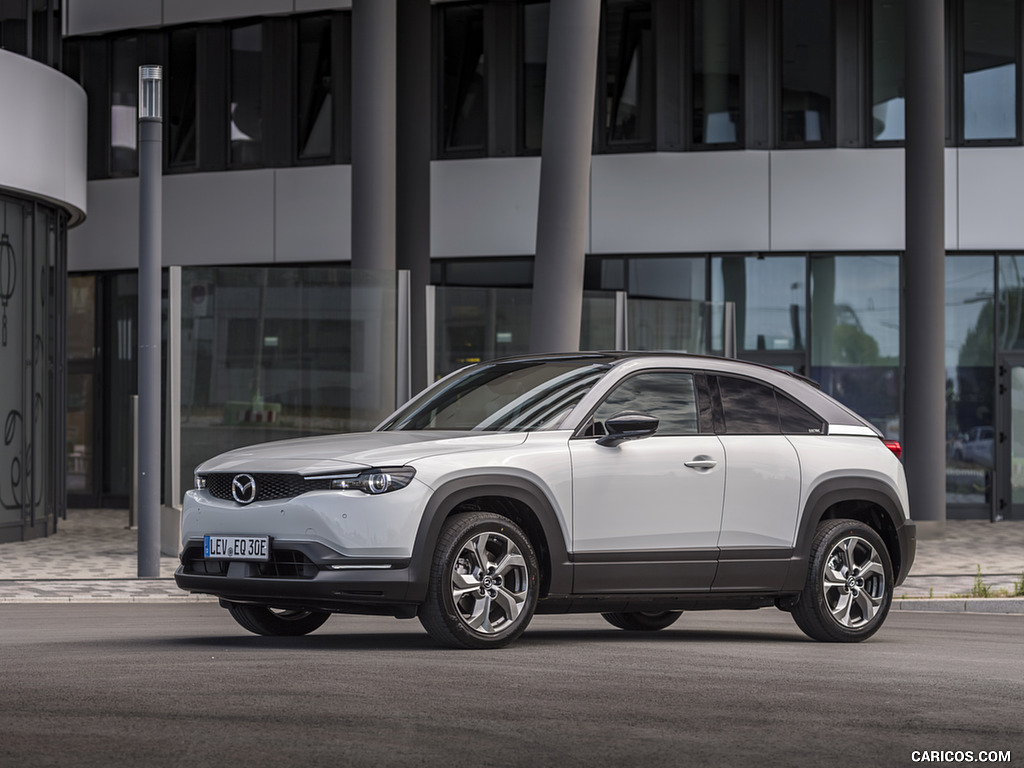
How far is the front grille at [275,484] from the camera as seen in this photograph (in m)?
8.30

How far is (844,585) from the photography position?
984cm

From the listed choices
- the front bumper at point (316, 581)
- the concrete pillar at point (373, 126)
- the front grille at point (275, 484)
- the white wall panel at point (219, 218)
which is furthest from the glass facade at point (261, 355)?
the white wall panel at point (219, 218)

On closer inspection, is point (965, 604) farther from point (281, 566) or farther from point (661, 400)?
point (281, 566)

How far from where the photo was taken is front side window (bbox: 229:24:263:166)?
88.0 feet

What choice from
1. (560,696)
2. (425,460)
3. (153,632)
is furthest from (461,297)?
(560,696)

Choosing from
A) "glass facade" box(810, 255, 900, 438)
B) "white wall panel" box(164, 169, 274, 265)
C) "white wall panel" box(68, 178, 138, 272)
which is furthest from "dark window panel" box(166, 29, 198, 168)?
"glass facade" box(810, 255, 900, 438)

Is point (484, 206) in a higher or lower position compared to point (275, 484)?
higher

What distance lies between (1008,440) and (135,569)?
46.5 feet

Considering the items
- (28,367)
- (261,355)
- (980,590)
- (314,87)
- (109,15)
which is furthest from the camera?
(109,15)

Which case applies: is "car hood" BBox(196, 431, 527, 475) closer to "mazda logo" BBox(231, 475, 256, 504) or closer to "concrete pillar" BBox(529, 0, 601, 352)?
"mazda logo" BBox(231, 475, 256, 504)

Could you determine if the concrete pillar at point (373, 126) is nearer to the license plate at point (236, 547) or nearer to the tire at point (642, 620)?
the tire at point (642, 620)

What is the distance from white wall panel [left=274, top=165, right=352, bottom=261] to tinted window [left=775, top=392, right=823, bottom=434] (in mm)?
16497

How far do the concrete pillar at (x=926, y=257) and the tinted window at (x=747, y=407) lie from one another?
40.5 ft

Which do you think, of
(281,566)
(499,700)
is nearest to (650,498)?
(281,566)
